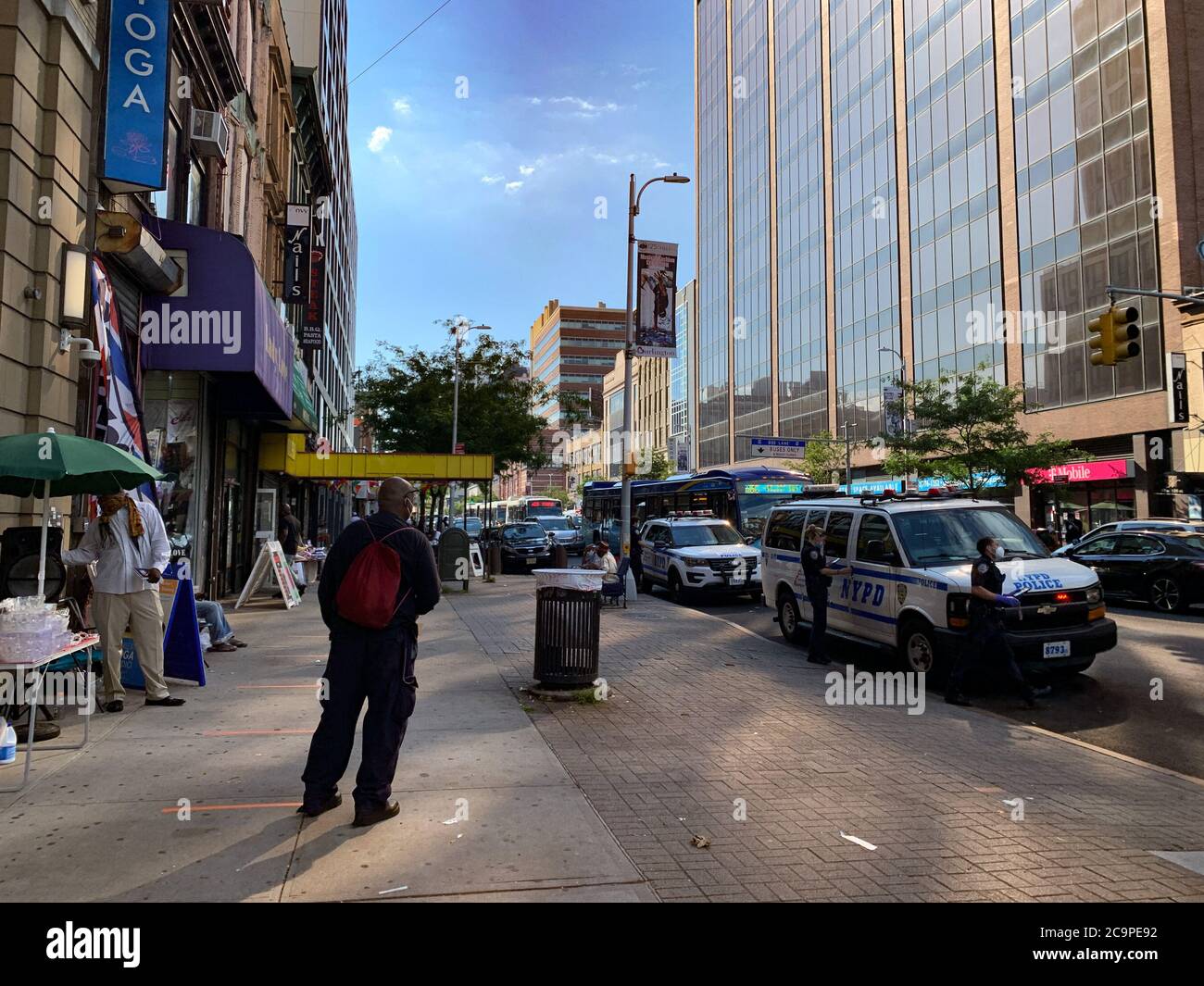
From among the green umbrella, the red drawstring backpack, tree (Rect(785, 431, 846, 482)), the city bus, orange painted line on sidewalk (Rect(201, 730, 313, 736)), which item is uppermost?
tree (Rect(785, 431, 846, 482))

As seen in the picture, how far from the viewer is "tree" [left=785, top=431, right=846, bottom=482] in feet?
162

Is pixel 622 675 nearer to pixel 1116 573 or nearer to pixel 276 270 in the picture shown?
pixel 1116 573

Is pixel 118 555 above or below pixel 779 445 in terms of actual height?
below

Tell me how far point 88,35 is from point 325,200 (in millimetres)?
24348

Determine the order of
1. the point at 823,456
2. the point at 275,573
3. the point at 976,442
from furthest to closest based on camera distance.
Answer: the point at 823,456, the point at 976,442, the point at 275,573

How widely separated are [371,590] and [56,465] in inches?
111

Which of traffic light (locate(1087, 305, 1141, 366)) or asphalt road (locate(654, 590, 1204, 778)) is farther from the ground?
traffic light (locate(1087, 305, 1141, 366))

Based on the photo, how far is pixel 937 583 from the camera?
337 inches

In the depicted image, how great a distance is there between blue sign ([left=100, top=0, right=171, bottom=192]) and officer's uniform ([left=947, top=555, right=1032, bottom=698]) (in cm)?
931

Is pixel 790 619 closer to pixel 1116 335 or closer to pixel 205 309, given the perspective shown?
pixel 1116 335

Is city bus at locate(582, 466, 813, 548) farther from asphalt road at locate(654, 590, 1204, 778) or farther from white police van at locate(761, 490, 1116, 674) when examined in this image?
white police van at locate(761, 490, 1116, 674)

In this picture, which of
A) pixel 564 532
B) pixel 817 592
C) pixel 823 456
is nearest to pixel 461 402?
pixel 564 532

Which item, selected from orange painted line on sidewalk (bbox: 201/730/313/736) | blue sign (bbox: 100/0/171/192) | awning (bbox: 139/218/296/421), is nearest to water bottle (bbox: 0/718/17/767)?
orange painted line on sidewalk (bbox: 201/730/313/736)
